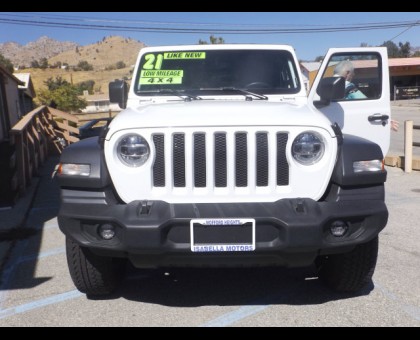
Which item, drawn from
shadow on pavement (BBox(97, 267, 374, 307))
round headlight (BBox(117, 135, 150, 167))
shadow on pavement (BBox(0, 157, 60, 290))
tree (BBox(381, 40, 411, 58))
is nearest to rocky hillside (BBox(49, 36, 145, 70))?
tree (BBox(381, 40, 411, 58))

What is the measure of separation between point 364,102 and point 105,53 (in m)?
116

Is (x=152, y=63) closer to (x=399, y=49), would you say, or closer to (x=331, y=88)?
(x=331, y=88)

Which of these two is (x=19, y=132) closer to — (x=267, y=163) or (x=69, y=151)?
(x=69, y=151)

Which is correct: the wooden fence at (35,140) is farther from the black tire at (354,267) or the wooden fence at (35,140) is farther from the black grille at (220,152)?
the black tire at (354,267)

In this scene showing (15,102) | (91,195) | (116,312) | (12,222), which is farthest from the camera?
(15,102)

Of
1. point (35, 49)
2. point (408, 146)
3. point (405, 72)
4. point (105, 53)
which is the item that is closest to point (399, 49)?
point (405, 72)

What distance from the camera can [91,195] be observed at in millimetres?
3455

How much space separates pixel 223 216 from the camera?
10.7 feet

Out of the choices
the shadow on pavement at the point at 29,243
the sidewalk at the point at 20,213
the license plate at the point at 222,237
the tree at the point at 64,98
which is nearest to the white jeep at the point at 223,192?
the license plate at the point at 222,237

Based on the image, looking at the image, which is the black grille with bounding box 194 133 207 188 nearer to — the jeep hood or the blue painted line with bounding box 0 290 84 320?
the jeep hood

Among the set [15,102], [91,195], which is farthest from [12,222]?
[15,102]

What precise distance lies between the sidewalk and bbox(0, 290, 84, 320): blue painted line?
1.06 metres

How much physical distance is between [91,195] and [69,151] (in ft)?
1.28

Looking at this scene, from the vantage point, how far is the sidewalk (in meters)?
5.77
